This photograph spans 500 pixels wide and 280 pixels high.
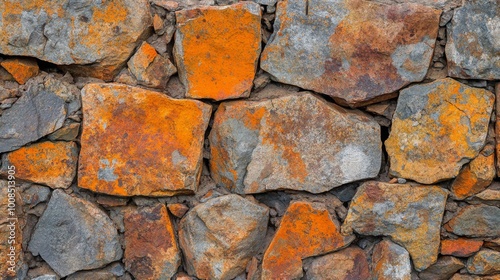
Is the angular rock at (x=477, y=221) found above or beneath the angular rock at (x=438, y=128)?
beneath

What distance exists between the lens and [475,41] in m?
1.92

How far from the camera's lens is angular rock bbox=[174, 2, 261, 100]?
2039 millimetres

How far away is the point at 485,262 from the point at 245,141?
108 cm

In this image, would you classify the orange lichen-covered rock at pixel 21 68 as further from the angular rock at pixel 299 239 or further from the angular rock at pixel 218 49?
the angular rock at pixel 299 239

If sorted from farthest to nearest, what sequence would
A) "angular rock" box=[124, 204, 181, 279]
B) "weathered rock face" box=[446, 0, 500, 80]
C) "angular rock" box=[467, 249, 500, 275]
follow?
"angular rock" box=[124, 204, 181, 279]
"angular rock" box=[467, 249, 500, 275]
"weathered rock face" box=[446, 0, 500, 80]

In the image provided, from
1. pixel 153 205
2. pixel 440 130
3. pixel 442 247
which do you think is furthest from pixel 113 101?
pixel 442 247

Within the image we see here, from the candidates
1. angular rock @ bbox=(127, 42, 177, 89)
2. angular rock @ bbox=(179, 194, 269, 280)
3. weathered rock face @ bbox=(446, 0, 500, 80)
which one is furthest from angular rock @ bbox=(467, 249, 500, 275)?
angular rock @ bbox=(127, 42, 177, 89)

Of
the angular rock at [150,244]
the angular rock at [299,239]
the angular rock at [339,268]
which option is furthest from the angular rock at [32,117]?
the angular rock at [339,268]

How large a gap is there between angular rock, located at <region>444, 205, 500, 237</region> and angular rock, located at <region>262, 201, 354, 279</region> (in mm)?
426

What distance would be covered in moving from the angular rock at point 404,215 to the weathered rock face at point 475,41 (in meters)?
0.48

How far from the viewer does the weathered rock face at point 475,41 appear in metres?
1.90

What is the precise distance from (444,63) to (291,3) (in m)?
0.65

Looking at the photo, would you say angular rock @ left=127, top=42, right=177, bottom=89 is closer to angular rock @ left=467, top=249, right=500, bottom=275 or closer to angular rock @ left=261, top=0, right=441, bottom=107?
angular rock @ left=261, top=0, right=441, bottom=107

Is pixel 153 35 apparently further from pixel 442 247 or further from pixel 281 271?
pixel 442 247
